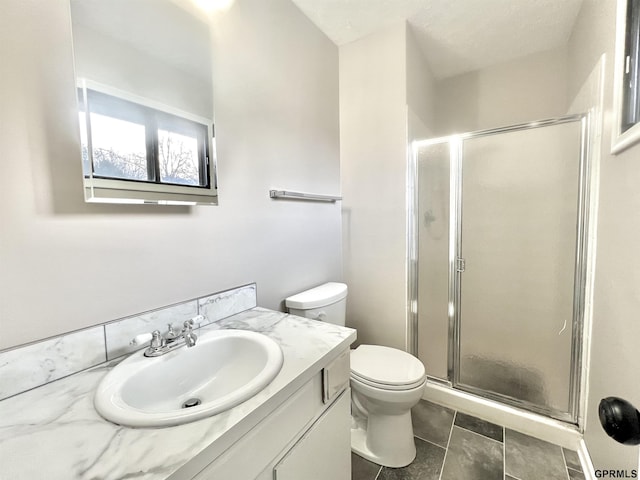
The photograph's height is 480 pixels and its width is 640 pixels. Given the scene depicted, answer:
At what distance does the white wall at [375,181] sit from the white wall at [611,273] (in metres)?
0.92

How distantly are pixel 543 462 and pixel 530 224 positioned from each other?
4.07 feet

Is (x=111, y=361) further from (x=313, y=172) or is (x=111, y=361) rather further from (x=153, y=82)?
(x=313, y=172)

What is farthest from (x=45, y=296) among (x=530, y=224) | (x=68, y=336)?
(x=530, y=224)

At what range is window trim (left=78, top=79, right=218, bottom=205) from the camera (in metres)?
0.81

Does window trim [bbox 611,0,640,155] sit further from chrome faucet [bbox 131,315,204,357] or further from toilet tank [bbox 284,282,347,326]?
chrome faucet [bbox 131,315,204,357]

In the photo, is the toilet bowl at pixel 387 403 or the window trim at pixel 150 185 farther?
the toilet bowl at pixel 387 403

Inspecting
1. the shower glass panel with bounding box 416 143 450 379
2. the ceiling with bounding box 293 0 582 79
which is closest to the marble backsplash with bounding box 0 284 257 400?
the shower glass panel with bounding box 416 143 450 379

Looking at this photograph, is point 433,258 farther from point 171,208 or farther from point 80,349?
point 80,349

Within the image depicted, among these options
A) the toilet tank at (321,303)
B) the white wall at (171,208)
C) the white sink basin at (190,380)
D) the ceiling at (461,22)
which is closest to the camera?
the white sink basin at (190,380)

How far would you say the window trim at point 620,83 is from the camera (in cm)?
96

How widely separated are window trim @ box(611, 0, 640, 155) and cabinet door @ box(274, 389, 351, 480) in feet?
4.43

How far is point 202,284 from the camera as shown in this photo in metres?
1.12

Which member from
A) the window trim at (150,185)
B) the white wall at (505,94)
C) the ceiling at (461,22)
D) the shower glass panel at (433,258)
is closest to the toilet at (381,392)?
the shower glass panel at (433,258)

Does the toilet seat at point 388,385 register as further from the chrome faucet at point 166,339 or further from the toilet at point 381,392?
the chrome faucet at point 166,339
